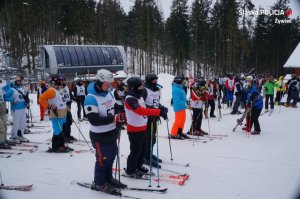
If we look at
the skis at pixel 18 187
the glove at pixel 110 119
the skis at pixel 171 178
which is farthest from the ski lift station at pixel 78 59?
the glove at pixel 110 119

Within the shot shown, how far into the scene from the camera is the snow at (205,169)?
17.1 ft

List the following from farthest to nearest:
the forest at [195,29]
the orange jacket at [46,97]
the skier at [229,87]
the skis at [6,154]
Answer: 1. the forest at [195,29]
2. the skier at [229,87]
3. the orange jacket at [46,97]
4. the skis at [6,154]

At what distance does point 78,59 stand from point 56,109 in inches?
763

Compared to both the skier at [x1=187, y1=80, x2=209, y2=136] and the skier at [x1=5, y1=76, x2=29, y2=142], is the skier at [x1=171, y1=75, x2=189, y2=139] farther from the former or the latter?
the skier at [x1=5, y1=76, x2=29, y2=142]

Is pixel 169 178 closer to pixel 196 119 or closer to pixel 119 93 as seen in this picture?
pixel 196 119

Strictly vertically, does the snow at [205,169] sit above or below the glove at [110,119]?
below

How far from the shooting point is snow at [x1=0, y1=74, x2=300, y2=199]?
521cm

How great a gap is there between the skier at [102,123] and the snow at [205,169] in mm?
350

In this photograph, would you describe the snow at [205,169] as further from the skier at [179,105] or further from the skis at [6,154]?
the skier at [179,105]

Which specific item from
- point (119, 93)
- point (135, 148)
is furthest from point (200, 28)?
point (135, 148)

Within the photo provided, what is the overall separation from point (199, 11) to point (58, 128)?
36.5 meters

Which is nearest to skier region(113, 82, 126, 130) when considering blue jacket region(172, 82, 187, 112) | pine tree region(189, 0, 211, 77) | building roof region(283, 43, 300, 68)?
blue jacket region(172, 82, 187, 112)

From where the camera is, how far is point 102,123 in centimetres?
487

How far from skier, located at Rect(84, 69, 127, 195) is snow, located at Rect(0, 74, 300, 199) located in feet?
1.15
